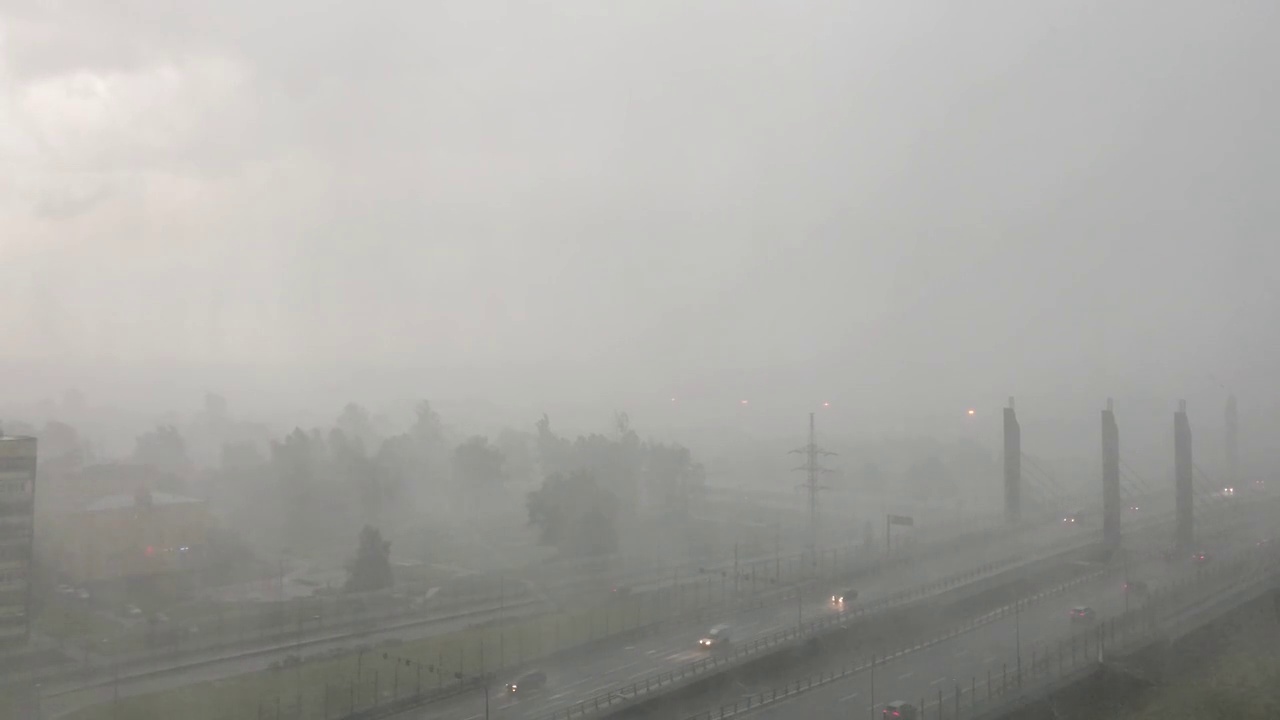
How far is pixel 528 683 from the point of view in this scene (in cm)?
1473

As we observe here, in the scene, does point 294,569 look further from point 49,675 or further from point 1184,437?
point 1184,437

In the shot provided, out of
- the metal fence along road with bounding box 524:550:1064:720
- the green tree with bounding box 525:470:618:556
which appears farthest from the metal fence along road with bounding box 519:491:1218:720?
the green tree with bounding box 525:470:618:556

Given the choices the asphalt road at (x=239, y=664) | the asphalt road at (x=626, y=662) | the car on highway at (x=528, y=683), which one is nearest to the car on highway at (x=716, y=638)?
the asphalt road at (x=626, y=662)

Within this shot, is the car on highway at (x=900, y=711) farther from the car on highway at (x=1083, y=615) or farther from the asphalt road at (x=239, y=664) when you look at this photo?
the car on highway at (x=1083, y=615)

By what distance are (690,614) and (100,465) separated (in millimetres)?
23880

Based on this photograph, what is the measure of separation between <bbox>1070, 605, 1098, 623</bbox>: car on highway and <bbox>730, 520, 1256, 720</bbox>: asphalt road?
0.70 ft

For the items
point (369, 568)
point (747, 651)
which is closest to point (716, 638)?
point (747, 651)

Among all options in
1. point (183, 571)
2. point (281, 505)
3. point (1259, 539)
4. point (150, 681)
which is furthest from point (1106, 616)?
point (281, 505)

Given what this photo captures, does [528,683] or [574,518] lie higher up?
[574,518]

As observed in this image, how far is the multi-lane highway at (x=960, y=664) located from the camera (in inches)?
560

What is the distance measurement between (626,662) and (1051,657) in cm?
826

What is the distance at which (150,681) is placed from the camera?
53.1ft

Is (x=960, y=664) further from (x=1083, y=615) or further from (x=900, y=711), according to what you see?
(x=1083, y=615)

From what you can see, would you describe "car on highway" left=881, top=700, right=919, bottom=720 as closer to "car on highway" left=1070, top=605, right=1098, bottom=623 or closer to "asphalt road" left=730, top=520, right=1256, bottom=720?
"asphalt road" left=730, top=520, right=1256, bottom=720
